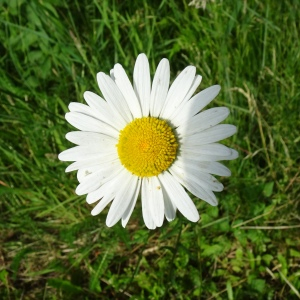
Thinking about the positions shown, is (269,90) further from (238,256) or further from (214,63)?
(238,256)

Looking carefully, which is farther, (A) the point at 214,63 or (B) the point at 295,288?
(A) the point at 214,63

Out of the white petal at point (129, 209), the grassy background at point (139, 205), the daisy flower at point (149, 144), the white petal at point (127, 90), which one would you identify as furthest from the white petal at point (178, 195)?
the grassy background at point (139, 205)

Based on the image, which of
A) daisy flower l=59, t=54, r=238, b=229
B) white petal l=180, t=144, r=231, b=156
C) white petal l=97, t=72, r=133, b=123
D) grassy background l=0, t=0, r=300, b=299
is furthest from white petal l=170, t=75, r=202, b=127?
grassy background l=0, t=0, r=300, b=299

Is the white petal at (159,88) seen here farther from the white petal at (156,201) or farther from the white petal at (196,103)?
the white petal at (156,201)

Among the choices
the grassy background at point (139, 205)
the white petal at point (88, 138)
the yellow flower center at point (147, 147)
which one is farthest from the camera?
the grassy background at point (139, 205)

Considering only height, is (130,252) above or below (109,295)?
above

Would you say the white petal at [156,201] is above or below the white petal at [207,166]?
below

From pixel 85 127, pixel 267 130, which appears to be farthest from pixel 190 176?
pixel 267 130
